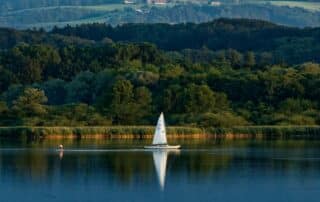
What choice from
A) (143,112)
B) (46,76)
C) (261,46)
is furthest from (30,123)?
(261,46)

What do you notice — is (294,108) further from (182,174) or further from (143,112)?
(182,174)

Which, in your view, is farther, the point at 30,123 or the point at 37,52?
the point at 37,52

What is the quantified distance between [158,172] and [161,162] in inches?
222

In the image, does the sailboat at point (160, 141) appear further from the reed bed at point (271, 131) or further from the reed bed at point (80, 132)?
the reed bed at point (271, 131)

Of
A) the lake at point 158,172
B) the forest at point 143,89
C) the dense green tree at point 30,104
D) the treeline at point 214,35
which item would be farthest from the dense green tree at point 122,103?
the treeline at point 214,35

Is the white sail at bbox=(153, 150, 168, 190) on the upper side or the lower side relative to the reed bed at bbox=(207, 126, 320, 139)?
lower

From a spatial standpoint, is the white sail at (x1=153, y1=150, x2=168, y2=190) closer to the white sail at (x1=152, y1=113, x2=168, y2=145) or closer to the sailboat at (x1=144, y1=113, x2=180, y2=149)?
the sailboat at (x1=144, y1=113, x2=180, y2=149)

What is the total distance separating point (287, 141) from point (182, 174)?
25958 mm

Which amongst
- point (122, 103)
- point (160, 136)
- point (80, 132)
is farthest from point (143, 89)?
point (160, 136)

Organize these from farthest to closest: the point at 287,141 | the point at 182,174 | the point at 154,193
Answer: the point at 287,141
the point at 182,174
the point at 154,193

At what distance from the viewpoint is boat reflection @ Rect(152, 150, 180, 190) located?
5011 centimetres

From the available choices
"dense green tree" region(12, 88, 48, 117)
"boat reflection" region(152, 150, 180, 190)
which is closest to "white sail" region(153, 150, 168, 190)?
"boat reflection" region(152, 150, 180, 190)

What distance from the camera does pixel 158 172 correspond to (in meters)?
53.1

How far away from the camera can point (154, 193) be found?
148 feet
